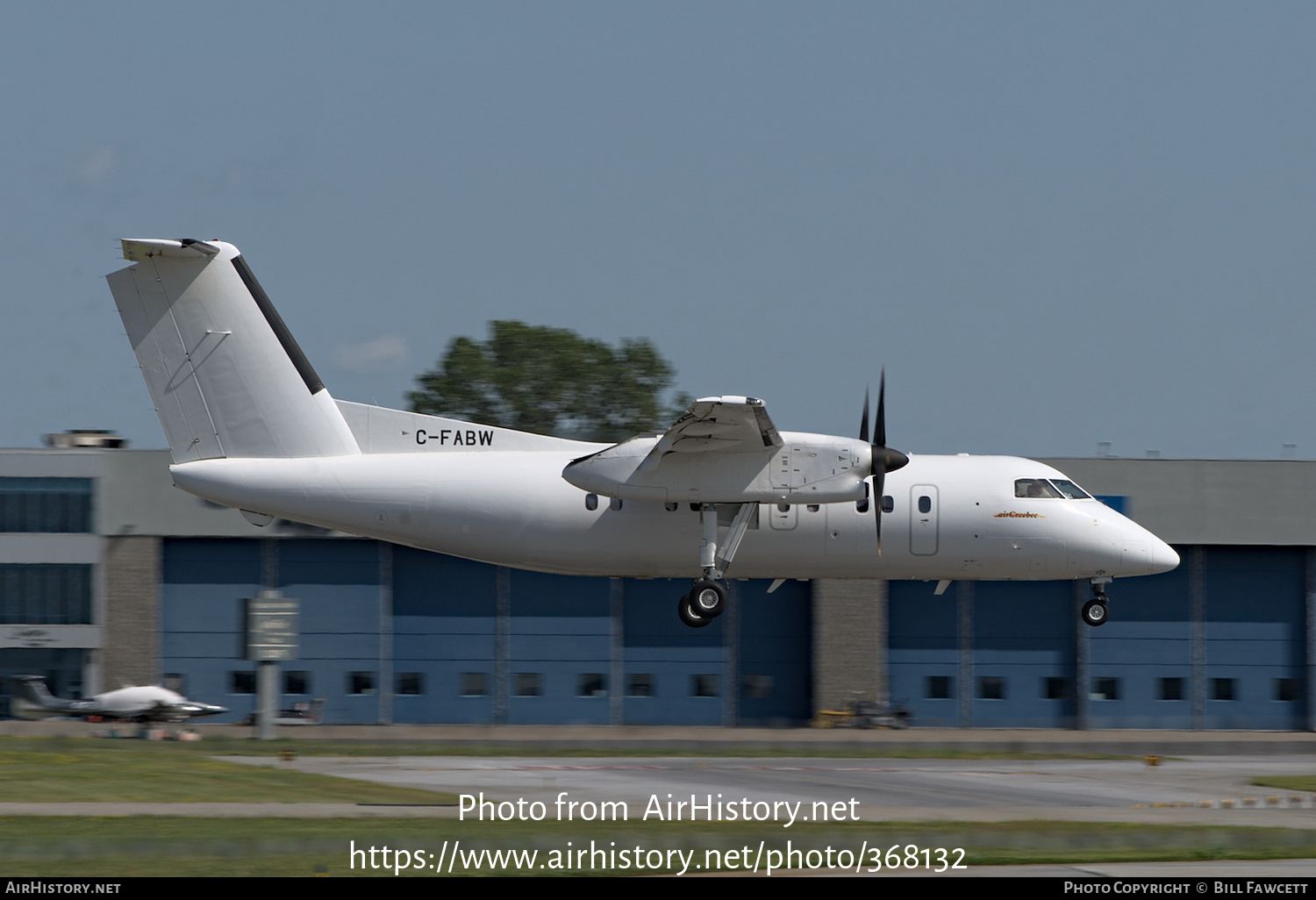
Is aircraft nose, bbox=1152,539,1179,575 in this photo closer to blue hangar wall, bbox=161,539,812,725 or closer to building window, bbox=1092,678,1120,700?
building window, bbox=1092,678,1120,700

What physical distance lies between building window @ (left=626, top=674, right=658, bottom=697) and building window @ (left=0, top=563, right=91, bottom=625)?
15980mm

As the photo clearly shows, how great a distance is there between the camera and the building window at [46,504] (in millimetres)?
40750

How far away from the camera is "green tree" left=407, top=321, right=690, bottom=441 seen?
57.7m

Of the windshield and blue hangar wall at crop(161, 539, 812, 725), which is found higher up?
the windshield

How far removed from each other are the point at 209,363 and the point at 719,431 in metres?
9.12

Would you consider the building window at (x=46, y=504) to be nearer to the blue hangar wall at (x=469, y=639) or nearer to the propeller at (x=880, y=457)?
the blue hangar wall at (x=469, y=639)

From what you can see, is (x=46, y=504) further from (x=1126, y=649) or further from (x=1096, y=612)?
(x=1126, y=649)

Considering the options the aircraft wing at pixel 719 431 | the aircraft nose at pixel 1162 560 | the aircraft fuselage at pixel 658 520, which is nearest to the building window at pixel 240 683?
the aircraft fuselage at pixel 658 520

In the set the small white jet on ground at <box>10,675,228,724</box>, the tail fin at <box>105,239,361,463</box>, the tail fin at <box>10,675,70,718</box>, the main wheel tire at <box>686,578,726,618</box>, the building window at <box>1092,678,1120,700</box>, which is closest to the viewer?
the main wheel tire at <box>686,578,726,618</box>

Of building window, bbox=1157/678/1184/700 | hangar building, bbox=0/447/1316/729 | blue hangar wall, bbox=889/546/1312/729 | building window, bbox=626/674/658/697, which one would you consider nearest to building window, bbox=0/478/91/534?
hangar building, bbox=0/447/1316/729

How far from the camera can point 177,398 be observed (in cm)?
2447

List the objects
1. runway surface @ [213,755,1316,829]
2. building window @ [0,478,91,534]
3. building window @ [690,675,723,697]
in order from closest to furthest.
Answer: runway surface @ [213,755,1316,829], building window @ [0,478,91,534], building window @ [690,675,723,697]
